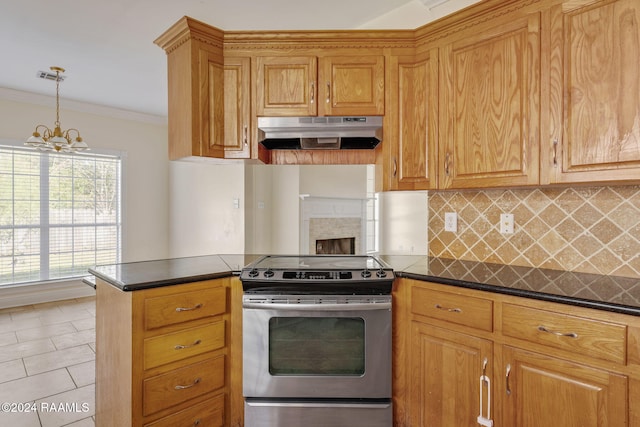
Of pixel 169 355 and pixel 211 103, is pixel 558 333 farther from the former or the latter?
pixel 211 103

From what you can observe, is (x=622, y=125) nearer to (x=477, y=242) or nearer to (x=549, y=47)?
(x=549, y=47)

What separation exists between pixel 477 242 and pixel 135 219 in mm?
5319

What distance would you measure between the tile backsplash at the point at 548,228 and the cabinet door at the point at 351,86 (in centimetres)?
78

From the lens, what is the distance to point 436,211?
244cm

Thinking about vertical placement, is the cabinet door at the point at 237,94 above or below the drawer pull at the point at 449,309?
above

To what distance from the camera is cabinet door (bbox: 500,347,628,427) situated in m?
1.29

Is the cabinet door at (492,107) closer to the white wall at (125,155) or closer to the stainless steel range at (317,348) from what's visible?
the stainless steel range at (317,348)

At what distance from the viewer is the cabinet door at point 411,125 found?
7.03 ft

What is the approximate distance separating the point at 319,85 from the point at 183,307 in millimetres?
1498

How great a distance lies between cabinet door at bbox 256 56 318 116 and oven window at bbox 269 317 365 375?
1.25 metres

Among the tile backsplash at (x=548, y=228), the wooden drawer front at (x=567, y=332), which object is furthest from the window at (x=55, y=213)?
the wooden drawer front at (x=567, y=332)

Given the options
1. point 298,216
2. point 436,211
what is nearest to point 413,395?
point 436,211

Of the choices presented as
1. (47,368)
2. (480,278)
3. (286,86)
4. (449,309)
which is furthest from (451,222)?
(47,368)

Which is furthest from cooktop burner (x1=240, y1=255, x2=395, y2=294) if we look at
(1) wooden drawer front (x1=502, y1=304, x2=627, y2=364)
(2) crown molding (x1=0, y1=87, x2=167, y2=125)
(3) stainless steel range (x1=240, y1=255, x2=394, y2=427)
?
(2) crown molding (x1=0, y1=87, x2=167, y2=125)
